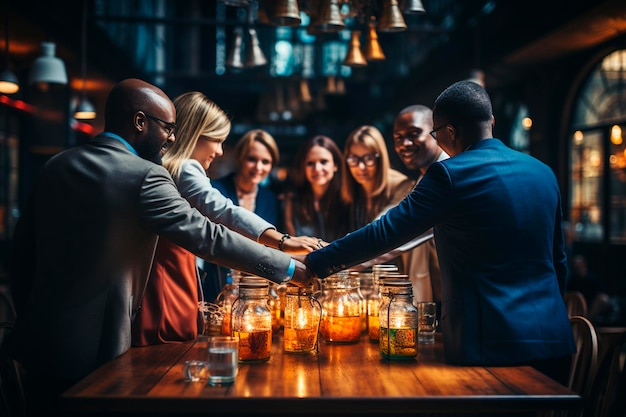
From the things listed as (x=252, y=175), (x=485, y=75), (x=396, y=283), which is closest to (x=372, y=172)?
(x=252, y=175)

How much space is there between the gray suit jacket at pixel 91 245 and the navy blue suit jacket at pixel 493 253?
2.48ft

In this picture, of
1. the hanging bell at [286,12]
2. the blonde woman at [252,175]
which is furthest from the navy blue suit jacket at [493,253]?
the blonde woman at [252,175]

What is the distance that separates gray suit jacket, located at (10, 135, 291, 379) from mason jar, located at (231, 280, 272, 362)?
7.4 inches

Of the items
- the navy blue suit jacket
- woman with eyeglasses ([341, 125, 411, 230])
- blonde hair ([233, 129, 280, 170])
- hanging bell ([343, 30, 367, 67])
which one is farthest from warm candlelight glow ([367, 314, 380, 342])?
hanging bell ([343, 30, 367, 67])

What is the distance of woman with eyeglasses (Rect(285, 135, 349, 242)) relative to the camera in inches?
159

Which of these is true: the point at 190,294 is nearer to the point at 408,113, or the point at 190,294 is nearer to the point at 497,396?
the point at 497,396

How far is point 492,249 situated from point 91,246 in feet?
4.05

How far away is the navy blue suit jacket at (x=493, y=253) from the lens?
80.0 inches

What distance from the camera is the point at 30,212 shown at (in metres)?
2.17

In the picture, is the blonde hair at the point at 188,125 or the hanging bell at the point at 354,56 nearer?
the blonde hair at the point at 188,125

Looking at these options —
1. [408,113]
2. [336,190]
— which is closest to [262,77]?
[336,190]

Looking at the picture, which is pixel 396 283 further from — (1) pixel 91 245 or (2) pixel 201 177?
(2) pixel 201 177

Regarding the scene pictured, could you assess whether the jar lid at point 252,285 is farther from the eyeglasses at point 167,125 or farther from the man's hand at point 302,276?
the eyeglasses at point 167,125

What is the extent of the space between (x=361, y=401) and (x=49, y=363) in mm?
983
